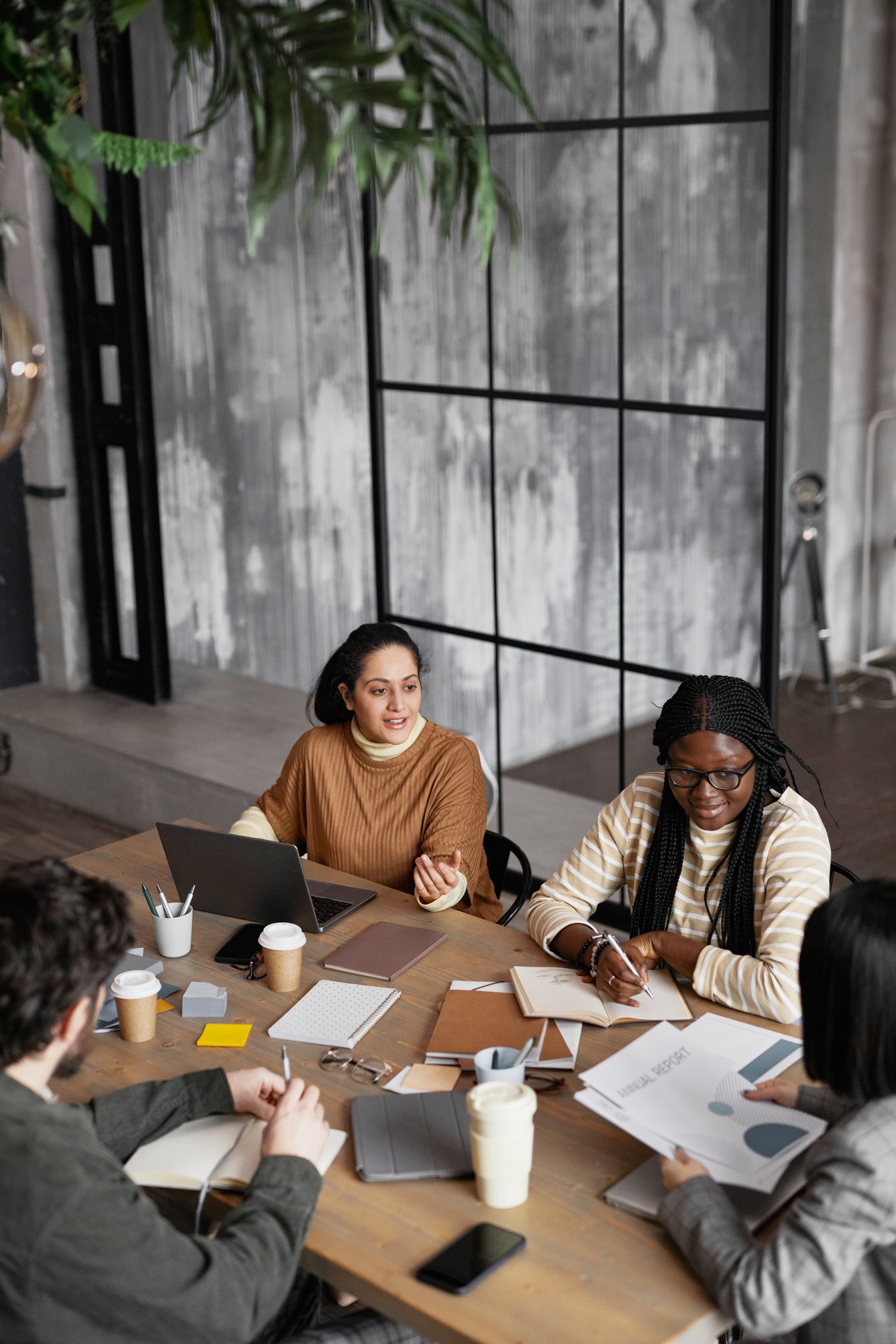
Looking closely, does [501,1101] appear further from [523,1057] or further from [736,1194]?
[736,1194]

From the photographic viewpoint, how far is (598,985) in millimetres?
2141

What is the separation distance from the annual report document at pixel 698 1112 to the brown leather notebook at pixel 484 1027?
13cm

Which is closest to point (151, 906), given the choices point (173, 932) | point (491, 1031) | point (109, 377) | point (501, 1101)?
point (173, 932)

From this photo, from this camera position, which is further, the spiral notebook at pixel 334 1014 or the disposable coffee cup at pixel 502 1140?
the spiral notebook at pixel 334 1014

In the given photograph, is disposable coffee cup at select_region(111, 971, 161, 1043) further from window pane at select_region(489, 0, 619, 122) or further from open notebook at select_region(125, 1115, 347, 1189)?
window pane at select_region(489, 0, 619, 122)

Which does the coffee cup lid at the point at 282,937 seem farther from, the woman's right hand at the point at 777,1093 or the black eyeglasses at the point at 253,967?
the woman's right hand at the point at 777,1093

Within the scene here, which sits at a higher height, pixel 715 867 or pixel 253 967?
pixel 715 867

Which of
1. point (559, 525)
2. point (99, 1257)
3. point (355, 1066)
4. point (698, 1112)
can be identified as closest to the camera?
point (99, 1257)

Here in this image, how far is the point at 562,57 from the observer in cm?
391

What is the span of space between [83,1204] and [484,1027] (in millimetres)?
798

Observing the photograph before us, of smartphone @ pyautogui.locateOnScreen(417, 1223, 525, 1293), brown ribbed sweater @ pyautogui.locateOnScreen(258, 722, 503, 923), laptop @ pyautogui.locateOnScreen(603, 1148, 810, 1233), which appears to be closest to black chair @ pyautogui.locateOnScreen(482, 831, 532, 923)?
brown ribbed sweater @ pyautogui.locateOnScreen(258, 722, 503, 923)

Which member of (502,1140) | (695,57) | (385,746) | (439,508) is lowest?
(502,1140)

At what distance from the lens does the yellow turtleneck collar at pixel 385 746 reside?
284cm

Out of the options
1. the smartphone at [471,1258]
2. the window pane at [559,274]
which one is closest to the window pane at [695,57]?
the window pane at [559,274]
